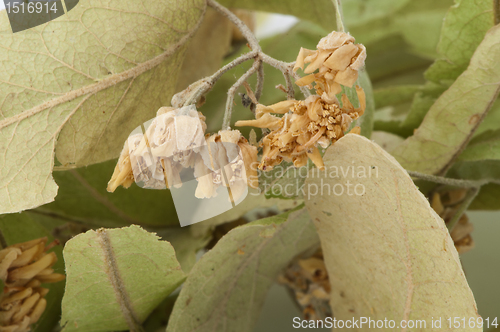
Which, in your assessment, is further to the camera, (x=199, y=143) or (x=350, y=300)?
(x=350, y=300)

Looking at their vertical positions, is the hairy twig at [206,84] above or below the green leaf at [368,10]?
above

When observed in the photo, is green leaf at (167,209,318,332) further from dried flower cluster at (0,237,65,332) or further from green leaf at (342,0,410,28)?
green leaf at (342,0,410,28)

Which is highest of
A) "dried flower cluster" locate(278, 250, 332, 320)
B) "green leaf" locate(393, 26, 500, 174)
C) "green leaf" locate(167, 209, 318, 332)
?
"green leaf" locate(393, 26, 500, 174)

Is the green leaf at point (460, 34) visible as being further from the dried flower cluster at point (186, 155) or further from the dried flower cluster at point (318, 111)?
the dried flower cluster at point (186, 155)

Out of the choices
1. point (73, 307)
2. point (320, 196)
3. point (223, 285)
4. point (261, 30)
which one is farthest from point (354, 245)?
point (261, 30)

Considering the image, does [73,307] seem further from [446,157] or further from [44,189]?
[446,157]

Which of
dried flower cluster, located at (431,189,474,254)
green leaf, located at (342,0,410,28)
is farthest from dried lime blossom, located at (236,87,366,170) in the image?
green leaf, located at (342,0,410,28)

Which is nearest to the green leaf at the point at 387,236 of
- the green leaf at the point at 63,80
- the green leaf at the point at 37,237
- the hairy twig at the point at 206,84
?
the hairy twig at the point at 206,84
